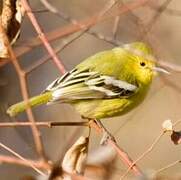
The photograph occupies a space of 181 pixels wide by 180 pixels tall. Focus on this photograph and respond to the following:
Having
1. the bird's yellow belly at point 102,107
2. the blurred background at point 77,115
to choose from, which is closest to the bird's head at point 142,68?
the bird's yellow belly at point 102,107

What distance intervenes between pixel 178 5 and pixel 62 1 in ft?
5.80

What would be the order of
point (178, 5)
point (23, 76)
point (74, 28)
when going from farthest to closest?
point (178, 5)
point (74, 28)
point (23, 76)

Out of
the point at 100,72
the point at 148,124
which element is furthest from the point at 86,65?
the point at 148,124

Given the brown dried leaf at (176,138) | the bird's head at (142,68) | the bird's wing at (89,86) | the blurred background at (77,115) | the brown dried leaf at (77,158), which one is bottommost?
the brown dried leaf at (77,158)

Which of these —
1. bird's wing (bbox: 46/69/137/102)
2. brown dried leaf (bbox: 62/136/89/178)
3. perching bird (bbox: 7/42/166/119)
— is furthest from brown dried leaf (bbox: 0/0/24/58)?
brown dried leaf (bbox: 62/136/89/178)

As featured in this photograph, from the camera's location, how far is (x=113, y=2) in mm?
3574

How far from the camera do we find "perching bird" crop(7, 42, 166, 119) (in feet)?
12.8

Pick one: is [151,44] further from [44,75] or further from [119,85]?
[44,75]

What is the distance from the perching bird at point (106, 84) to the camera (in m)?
3.89

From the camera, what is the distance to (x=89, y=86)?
158 inches

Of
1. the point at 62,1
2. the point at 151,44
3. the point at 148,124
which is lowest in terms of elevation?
the point at 151,44

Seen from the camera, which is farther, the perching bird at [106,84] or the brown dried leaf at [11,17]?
the perching bird at [106,84]

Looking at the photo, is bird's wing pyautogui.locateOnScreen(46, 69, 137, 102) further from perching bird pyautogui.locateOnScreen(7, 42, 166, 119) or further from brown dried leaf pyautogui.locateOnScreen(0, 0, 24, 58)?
brown dried leaf pyautogui.locateOnScreen(0, 0, 24, 58)

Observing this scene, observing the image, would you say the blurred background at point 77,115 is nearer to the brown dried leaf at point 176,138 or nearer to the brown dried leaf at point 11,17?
the brown dried leaf at point 11,17
